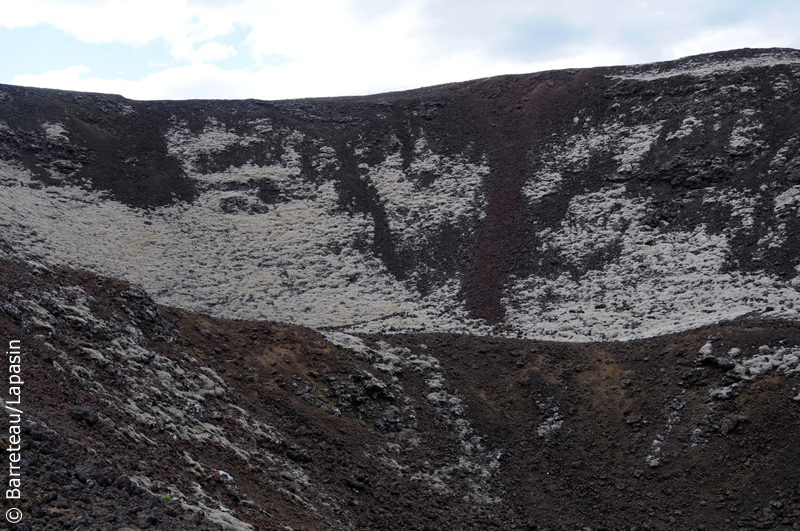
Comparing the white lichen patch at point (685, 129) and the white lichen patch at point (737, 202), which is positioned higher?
the white lichen patch at point (685, 129)

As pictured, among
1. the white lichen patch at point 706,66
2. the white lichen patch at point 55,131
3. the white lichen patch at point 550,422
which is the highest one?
the white lichen patch at point 706,66

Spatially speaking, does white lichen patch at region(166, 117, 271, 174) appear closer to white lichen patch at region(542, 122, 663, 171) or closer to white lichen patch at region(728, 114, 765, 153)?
white lichen patch at region(542, 122, 663, 171)

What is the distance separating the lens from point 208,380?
17344 millimetres

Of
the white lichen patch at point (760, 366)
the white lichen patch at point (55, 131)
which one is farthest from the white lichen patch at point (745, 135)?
the white lichen patch at point (55, 131)

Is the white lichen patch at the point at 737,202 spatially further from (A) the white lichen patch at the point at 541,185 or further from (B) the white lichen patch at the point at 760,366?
(B) the white lichen patch at the point at 760,366

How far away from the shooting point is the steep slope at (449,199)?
1168 inches

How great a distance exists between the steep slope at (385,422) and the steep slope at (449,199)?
5254 millimetres

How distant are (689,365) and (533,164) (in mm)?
23939

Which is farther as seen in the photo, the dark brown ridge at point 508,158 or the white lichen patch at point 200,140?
the white lichen patch at point 200,140

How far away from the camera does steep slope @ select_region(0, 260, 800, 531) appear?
11.9 meters

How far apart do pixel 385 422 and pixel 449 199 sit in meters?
23.9

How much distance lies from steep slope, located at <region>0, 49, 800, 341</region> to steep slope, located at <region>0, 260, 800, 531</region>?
17.2 feet

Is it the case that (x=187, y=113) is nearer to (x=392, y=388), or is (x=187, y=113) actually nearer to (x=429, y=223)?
(x=429, y=223)

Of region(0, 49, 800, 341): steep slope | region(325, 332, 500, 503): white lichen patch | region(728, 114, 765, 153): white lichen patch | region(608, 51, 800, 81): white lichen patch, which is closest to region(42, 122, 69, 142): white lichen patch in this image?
region(0, 49, 800, 341): steep slope
